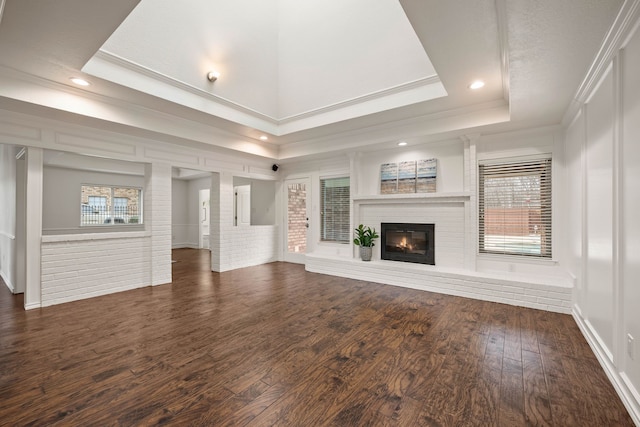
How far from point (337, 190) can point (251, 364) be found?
4427 millimetres

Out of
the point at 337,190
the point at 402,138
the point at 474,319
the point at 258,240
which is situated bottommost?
the point at 474,319

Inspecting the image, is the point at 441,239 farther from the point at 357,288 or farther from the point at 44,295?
the point at 44,295

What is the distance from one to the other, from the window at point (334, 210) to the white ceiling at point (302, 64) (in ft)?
3.40

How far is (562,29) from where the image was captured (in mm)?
1920

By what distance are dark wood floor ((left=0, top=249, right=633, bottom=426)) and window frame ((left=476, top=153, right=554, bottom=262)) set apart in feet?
3.22

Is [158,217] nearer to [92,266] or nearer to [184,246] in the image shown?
[92,266]

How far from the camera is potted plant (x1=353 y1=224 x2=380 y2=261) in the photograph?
17.4 feet

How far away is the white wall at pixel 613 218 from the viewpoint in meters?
1.75

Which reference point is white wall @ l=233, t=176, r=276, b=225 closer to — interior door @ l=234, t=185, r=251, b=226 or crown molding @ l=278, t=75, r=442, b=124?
interior door @ l=234, t=185, r=251, b=226

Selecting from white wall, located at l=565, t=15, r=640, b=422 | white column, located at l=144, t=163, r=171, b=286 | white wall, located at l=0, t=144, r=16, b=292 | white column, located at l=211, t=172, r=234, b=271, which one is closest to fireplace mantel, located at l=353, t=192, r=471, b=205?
white wall, located at l=565, t=15, r=640, b=422

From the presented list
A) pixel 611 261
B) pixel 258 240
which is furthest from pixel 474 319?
pixel 258 240

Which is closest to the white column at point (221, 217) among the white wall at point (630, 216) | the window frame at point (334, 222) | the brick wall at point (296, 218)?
the brick wall at point (296, 218)

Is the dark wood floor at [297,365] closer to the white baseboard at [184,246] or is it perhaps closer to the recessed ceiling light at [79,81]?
the recessed ceiling light at [79,81]

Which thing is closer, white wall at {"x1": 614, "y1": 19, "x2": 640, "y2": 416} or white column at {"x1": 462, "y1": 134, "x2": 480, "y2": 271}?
white wall at {"x1": 614, "y1": 19, "x2": 640, "y2": 416}
